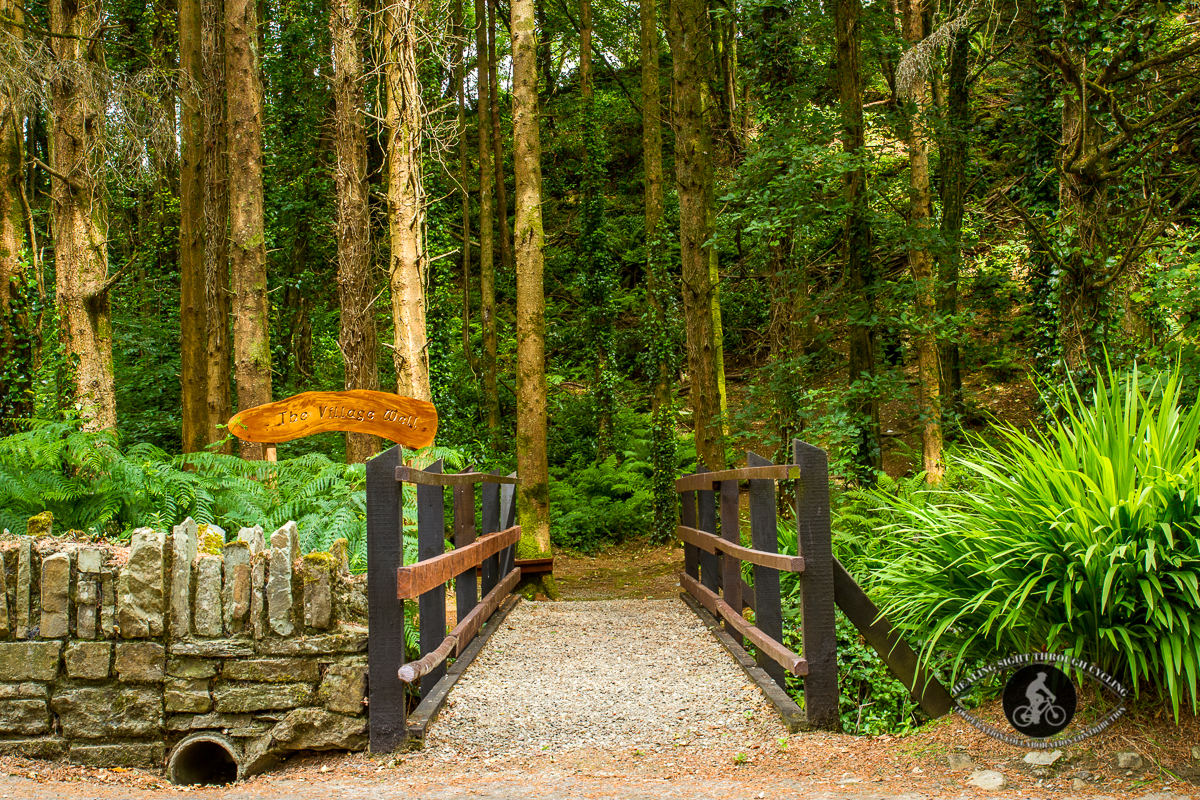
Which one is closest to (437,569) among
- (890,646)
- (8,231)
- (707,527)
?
(890,646)

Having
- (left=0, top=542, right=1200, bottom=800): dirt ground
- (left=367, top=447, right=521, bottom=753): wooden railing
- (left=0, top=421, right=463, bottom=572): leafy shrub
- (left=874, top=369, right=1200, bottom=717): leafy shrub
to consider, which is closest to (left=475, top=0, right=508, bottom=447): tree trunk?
(left=0, top=421, right=463, bottom=572): leafy shrub

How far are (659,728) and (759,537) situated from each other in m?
1.30

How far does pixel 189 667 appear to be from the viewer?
363 cm

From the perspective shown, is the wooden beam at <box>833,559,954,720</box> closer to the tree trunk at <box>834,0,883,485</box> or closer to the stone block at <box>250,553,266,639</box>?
the stone block at <box>250,553,266,639</box>

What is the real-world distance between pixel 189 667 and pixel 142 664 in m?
0.21

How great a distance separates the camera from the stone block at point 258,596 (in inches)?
143

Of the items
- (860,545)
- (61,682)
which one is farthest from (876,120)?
(61,682)

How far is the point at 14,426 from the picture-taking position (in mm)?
10133

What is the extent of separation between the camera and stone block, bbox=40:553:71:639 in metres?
3.67

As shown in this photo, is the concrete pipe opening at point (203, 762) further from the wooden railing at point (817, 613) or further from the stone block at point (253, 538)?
the wooden railing at point (817, 613)

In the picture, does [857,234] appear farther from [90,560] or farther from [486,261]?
[90,560]

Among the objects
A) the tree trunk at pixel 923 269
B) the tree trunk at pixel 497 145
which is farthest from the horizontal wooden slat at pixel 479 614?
the tree trunk at pixel 497 145

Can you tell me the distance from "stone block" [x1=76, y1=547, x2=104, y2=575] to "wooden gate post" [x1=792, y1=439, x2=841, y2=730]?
3260 mm

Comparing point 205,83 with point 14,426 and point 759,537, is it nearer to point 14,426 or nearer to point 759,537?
point 14,426
